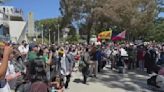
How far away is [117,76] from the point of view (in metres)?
22.3

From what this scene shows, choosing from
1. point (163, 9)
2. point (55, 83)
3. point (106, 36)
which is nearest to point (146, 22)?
point (163, 9)

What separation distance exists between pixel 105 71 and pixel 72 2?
30826 millimetres

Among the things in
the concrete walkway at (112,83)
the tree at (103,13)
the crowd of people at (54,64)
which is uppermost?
the tree at (103,13)

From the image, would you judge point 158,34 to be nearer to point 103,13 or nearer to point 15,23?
point 15,23

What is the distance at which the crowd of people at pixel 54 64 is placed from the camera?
851 cm

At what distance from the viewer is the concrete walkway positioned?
17.2 meters

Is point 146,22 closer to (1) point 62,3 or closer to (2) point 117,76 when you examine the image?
(1) point 62,3

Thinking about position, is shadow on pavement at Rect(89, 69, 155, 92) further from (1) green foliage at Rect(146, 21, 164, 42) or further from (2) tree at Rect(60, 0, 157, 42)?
(1) green foliage at Rect(146, 21, 164, 42)

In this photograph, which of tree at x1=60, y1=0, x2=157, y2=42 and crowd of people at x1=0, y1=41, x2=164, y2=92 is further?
tree at x1=60, y1=0, x2=157, y2=42

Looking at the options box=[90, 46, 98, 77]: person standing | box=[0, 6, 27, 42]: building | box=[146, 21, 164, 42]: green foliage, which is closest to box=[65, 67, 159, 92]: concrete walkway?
box=[90, 46, 98, 77]: person standing

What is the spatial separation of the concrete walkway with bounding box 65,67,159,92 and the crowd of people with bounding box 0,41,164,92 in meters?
0.41

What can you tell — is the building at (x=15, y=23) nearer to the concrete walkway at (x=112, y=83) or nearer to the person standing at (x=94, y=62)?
the concrete walkway at (x=112, y=83)

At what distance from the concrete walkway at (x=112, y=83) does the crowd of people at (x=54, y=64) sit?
413 millimetres

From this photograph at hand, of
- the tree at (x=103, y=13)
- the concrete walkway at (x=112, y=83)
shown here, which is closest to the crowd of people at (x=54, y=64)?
the concrete walkway at (x=112, y=83)
